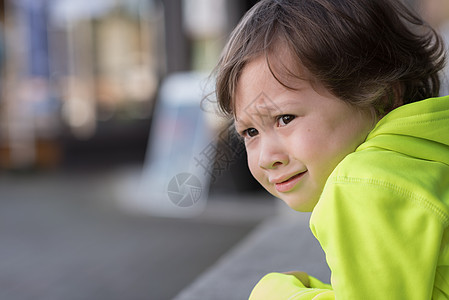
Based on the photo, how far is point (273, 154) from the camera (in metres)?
0.97

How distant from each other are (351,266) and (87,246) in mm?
3302

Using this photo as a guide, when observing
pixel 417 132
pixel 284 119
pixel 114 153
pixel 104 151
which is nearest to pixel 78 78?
pixel 104 151

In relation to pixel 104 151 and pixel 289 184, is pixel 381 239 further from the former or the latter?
pixel 104 151

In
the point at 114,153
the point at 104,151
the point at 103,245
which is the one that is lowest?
the point at 104,151

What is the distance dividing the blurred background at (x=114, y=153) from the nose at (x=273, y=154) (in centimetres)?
35

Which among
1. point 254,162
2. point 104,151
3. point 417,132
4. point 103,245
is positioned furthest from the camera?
point 104,151

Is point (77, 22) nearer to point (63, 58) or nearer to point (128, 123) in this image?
point (63, 58)

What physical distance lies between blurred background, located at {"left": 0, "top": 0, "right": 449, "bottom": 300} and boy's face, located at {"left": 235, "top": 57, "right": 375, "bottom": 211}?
35 cm

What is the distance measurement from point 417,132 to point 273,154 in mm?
260

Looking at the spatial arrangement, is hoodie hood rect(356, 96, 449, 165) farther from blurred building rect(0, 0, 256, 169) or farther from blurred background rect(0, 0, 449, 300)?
blurred building rect(0, 0, 256, 169)

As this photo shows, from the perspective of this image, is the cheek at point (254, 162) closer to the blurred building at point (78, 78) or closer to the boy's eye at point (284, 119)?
the boy's eye at point (284, 119)

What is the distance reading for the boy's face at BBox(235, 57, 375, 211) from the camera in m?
0.95

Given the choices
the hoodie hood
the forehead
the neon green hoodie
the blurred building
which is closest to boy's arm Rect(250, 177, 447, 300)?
the neon green hoodie

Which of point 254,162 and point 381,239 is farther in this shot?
point 254,162
